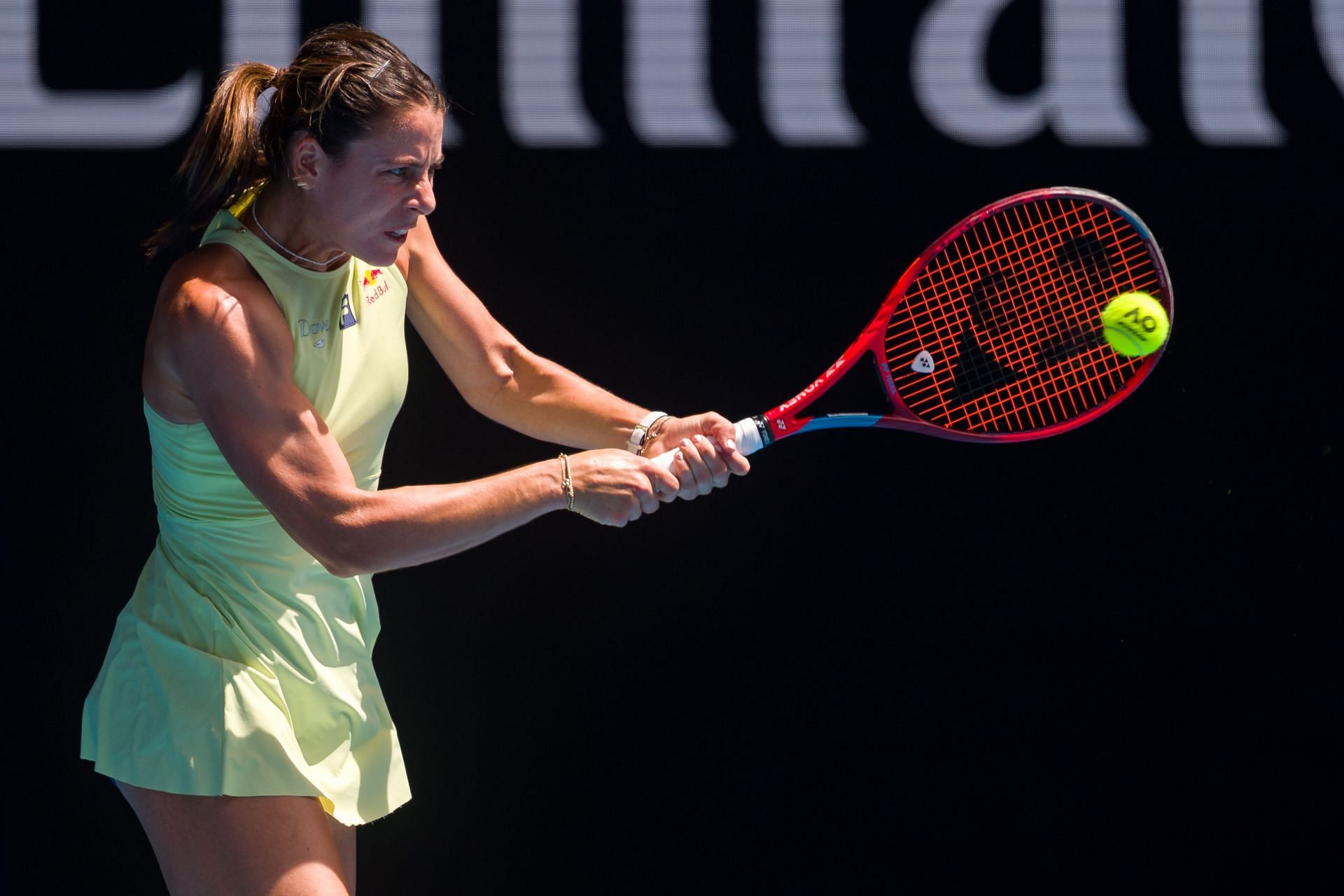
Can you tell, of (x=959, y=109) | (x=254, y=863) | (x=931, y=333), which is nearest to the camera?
(x=254, y=863)

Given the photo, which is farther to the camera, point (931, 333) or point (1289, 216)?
point (1289, 216)

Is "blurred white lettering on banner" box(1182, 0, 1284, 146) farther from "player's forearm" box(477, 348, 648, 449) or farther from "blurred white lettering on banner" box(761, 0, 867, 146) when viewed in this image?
"player's forearm" box(477, 348, 648, 449)

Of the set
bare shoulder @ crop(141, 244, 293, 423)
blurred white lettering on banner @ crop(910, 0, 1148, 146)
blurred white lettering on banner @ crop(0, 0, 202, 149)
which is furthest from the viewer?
blurred white lettering on banner @ crop(910, 0, 1148, 146)

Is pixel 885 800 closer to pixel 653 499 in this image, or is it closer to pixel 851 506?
pixel 851 506

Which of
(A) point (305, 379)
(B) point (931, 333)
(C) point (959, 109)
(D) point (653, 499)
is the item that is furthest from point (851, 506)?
(A) point (305, 379)

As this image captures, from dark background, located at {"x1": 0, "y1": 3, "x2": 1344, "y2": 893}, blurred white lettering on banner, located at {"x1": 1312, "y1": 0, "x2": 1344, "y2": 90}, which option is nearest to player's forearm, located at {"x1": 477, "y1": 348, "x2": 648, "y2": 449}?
dark background, located at {"x1": 0, "y1": 3, "x2": 1344, "y2": 893}

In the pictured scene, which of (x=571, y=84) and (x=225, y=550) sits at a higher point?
(x=571, y=84)

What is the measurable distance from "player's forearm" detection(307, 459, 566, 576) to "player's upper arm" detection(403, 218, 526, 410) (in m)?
0.46

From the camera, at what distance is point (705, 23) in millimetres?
3041

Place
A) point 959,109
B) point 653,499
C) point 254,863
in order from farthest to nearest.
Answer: point 959,109
point 653,499
point 254,863

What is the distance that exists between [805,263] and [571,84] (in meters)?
0.57

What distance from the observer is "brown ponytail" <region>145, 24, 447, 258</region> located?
2.09 metres

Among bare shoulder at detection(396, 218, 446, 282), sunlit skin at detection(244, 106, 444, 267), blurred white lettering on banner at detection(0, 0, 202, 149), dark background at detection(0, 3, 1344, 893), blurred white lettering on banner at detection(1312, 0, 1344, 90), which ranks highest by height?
blurred white lettering on banner at detection(1312, 0, 1344, 90)

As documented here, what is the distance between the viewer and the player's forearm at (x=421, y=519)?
206 centimetres
